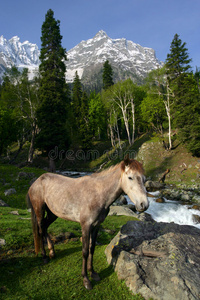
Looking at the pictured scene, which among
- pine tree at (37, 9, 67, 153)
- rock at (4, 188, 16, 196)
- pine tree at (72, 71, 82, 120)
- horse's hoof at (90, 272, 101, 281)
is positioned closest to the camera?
horse's hoof at (90, 272, 101, 281)

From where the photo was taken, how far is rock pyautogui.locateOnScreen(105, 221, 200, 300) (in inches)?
135

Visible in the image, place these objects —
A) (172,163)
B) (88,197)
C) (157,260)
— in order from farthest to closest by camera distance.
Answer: (172,163)
(157,260)
(88,197)

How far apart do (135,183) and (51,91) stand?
27.1 m

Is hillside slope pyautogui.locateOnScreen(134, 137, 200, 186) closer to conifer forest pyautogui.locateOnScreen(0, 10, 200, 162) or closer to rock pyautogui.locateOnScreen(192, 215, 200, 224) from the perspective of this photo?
conifer forest pyautogui.locateOnScreen(0, 10, 200, 162)

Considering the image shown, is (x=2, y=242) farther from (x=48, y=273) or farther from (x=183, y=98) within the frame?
(x=183, y=98)

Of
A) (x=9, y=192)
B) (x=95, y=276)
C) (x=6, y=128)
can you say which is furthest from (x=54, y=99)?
(x=95, y=276)

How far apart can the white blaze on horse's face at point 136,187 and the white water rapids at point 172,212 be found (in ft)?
35.9

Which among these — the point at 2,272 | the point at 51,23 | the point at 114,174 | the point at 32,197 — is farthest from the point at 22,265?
the point at 51,23

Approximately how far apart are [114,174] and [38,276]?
9.69 ft

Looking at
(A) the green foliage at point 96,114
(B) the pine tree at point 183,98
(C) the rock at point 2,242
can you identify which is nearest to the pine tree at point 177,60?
(B) the pine tree at point 183,98

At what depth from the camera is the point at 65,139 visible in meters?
27.8

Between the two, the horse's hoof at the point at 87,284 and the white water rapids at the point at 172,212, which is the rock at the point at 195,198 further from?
the horse's hoof at the point at 87,284

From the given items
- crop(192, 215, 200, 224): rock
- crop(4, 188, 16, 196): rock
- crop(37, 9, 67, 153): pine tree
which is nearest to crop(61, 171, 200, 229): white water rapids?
crop(192, 215, 200, 224): rock

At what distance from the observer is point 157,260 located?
4.07m
